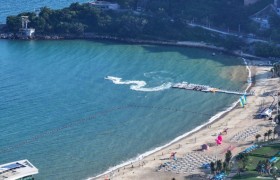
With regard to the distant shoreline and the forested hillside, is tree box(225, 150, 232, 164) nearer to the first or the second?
the distant shoreline

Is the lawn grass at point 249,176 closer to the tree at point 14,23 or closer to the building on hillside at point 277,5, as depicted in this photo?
the building on hillside at point 277,5

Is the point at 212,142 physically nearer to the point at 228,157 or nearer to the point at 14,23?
the point at 228,157

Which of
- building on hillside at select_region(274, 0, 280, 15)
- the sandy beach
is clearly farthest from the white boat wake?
building on hillside at select_region(274, 0, 280, 15)

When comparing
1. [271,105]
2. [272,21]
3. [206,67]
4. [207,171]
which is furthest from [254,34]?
[207,171]

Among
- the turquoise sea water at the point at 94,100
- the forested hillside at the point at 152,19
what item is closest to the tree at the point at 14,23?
the forested hillside at the point at 152,19

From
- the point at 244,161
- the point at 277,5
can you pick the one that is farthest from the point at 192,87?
the point at 277,5

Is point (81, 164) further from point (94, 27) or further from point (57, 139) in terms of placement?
point (94, 27)
